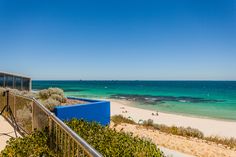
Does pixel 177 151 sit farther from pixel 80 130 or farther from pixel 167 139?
pixel 80 130

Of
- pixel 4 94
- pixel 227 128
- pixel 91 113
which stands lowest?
pixel 227 128

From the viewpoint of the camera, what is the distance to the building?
51.3 feet

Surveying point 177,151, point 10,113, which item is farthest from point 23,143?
point 177,151

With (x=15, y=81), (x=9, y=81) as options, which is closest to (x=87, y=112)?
(x=15, y=81)

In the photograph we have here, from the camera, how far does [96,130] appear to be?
6.18 meters

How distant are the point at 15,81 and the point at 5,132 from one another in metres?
8.97

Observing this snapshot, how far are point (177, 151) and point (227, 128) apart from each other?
36.4 feet

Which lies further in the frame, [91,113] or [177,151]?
[91,113]

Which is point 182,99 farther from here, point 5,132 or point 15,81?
point 5,132

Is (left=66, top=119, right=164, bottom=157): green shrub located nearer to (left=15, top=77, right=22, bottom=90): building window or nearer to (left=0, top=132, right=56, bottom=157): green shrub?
(left=0, top=132, right=56, bottom=157): green shrub

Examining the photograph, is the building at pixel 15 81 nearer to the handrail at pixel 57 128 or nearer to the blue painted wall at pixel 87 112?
the handrail at pixel 57 128

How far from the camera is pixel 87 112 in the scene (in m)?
10.3

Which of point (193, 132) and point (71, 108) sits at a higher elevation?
point (71, 108)

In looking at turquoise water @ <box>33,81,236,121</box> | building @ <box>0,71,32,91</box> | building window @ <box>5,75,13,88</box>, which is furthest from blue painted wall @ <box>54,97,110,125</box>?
turquoise water @ <box>33,81,236,121</box>
